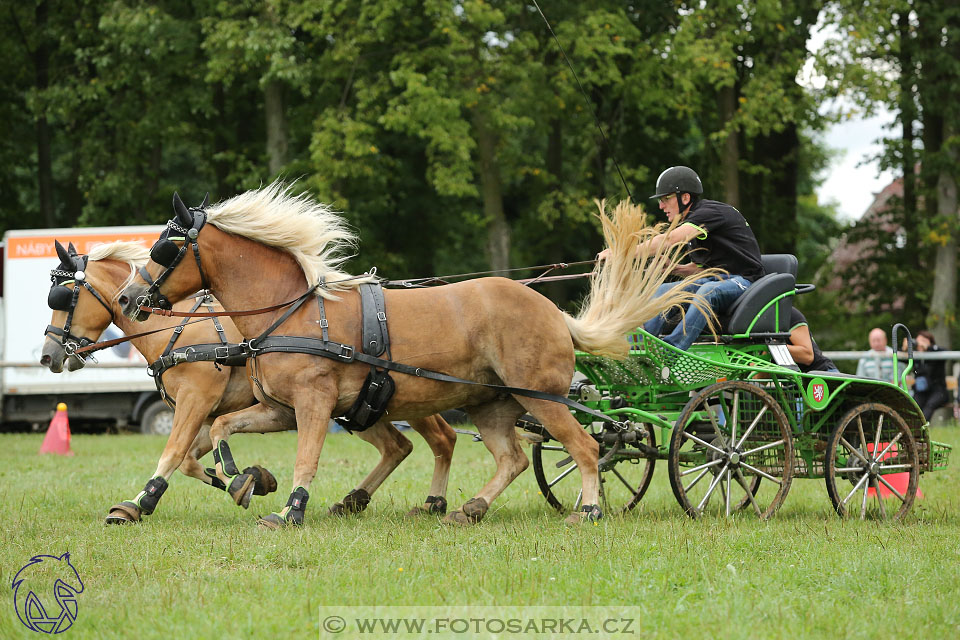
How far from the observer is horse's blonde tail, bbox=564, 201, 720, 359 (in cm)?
716

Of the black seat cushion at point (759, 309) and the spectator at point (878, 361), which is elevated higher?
Result: the black seat cushion at point (759, 309)

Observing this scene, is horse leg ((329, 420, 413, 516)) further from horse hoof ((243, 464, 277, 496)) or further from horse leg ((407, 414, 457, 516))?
horse hoof ((243, 464, 277, 496))

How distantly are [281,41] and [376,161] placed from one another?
3445 millimetres

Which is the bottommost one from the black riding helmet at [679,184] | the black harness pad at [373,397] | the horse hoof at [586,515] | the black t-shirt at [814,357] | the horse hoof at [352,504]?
the horse hoof at [352,504]

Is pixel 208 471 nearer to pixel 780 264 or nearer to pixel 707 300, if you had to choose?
pixel 707 300

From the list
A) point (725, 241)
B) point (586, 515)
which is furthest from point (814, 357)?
point (586, 515)

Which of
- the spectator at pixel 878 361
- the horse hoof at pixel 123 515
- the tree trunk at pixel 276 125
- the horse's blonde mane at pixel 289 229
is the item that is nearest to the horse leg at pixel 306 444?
the horse's blonde mane at pixel 289 229

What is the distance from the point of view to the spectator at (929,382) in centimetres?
1496

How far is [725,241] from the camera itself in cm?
753

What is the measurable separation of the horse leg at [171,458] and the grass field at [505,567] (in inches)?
5.7

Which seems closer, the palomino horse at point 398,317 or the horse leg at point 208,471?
the palomino horse at point 398,317

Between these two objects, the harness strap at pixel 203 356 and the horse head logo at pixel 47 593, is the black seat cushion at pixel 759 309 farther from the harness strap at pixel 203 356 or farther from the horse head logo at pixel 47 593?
the horse head logo at pixel 47 593

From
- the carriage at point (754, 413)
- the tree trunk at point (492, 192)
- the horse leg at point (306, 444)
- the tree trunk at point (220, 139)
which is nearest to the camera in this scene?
the horse leg at point (306, 444)

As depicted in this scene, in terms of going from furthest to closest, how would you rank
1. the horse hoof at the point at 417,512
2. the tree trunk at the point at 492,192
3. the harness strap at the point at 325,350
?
the tree trunk at the point at 492,192, the horse hoof at the point at 417,512, the harness strap at the point at 325,350
